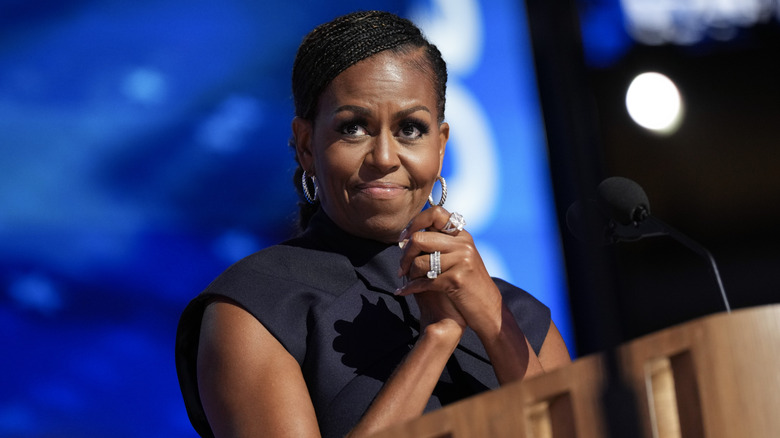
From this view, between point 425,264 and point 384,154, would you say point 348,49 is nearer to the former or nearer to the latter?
point 384,154

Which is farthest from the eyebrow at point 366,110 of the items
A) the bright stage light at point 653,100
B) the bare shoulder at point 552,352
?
the bright stage light at point 653,100

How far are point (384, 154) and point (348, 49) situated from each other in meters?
0.21

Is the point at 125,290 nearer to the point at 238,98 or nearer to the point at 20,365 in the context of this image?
the point at 20,365

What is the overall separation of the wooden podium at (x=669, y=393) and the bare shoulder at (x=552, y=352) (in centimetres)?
67

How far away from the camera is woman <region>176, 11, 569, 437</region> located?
1.35 metres

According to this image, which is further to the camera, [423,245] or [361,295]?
[361,295]

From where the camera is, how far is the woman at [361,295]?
135 cm

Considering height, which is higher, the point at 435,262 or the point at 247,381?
the point at 435,262

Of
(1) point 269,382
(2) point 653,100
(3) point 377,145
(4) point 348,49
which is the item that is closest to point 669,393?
(1) point 269,382

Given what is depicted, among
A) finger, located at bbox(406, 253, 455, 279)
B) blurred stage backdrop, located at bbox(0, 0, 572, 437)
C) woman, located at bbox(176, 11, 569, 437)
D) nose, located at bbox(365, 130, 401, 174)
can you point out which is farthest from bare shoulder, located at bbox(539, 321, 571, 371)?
blurred stage backdrop, located at bbox(0, 0, 572, 437)

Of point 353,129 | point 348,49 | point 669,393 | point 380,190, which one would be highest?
point 348,49

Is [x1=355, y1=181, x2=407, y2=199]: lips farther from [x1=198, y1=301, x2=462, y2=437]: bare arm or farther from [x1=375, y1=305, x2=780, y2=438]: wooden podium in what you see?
[x1=375, y1=305, x2=780, y2=438]: wooden podium

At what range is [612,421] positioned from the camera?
65cm

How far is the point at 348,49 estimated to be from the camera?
155 cm
